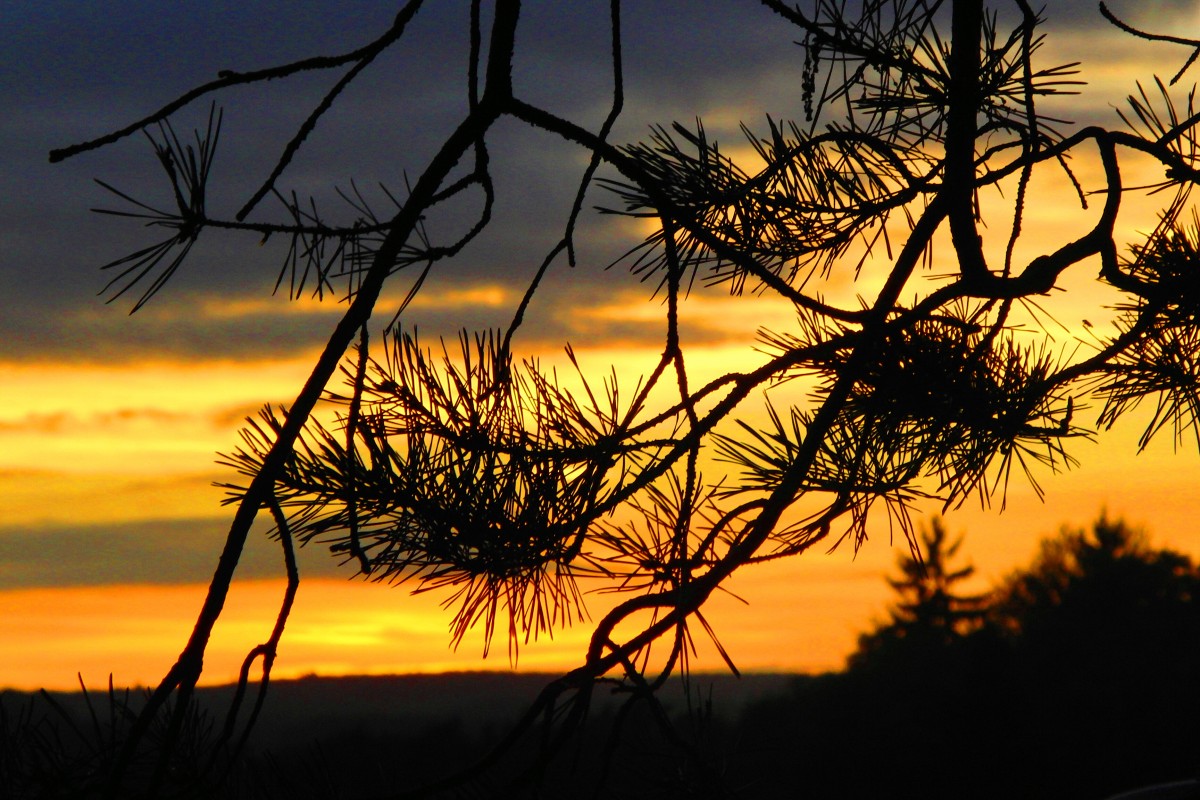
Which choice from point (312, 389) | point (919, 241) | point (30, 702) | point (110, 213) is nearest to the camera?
point (312, 389)

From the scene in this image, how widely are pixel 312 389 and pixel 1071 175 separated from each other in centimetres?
89

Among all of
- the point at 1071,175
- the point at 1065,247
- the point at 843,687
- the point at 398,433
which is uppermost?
the point at 1071,175

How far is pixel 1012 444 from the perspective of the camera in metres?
1.30

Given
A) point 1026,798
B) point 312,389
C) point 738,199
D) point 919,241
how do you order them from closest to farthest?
point 312,389 < point 919,241 < point 738,199 < point 1026,798

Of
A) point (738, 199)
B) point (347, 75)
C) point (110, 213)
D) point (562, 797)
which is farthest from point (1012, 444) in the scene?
point (110, 213)

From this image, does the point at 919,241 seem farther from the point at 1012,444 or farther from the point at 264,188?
the point at 264,188

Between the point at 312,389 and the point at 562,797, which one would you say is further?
the point at 562,797

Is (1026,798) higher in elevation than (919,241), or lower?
lower

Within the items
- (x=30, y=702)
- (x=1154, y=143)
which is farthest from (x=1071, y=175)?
(x=30, y=702)

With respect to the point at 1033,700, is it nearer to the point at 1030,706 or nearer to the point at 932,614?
the point at 1030,706

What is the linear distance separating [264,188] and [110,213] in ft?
0.39

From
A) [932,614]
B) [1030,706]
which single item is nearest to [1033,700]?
[1030,706]

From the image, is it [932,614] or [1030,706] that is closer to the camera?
[1030,706]

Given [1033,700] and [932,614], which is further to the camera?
[932,614]
